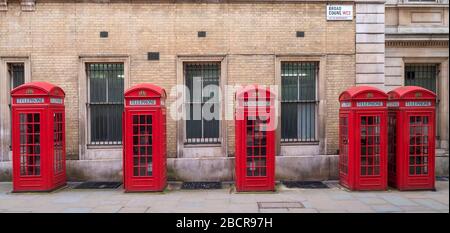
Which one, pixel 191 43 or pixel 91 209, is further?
pixel 191 43

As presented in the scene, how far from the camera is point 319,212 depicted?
686 cm

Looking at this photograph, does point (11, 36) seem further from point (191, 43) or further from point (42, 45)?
point (191, 43)

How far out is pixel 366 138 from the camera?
28.8ft

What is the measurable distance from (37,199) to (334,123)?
8013 millimetres

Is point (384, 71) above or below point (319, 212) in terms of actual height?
above

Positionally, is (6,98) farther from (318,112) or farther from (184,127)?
(318,112)

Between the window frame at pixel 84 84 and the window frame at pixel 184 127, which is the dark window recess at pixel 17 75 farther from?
the window frame at pixel 184 127

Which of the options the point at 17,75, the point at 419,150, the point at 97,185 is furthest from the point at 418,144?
the point at 17,75

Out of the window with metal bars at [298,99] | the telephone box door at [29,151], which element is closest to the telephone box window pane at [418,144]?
the window with metal bars at [298,99]

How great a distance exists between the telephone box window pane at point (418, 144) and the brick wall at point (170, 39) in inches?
83.5

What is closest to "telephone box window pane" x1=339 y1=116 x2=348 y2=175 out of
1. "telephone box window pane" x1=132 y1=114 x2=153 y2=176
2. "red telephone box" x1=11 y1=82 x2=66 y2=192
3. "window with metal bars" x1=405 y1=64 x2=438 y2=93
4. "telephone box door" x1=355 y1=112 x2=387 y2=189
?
"telephone box door" x1=355 y1=112 x2=387 y2=189

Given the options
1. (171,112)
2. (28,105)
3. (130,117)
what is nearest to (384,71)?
(171,112)

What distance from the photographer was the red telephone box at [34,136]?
852 centimetres

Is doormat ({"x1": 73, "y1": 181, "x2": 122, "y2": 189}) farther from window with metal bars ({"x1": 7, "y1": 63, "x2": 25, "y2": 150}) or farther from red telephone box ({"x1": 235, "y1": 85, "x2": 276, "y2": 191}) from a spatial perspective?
window with metal bars ({"x1": 7, "y1": 63, "x2": 25, "y2": 150})
